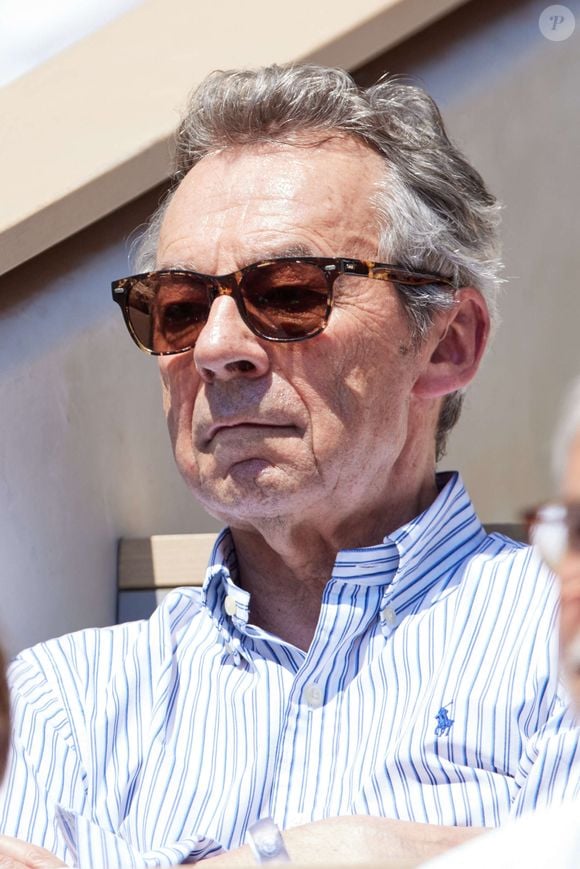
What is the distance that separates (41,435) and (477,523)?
88 centimetres

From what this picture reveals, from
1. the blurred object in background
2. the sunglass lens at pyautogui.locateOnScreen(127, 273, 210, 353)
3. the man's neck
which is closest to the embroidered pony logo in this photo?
the man's neck

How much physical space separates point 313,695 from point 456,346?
0.65 m

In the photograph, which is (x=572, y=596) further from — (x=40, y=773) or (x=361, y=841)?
(x=40, y=773)

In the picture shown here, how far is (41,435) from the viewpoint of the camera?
7.74 feet

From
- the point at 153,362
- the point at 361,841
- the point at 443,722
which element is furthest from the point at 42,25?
the point at 361,841

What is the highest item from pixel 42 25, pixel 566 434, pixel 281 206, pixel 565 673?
pixel 42 25

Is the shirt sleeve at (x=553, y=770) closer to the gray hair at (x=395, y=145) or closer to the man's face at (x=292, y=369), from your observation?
the man's face at (x=292, y=369)

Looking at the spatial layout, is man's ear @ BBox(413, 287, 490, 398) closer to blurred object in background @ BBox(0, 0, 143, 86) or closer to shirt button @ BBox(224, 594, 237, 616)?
shirt button @ BBox(224, 594, 237, 616)

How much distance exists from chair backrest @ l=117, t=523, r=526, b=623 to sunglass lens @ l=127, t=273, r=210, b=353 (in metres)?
0.52

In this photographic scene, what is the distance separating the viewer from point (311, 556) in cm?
193

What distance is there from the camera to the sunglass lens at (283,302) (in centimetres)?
184

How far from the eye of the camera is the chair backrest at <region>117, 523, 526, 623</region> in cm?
239

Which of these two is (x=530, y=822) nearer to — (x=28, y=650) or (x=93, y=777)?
(x=93, y=777)

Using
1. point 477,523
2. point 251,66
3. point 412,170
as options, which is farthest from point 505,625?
point 251,66
